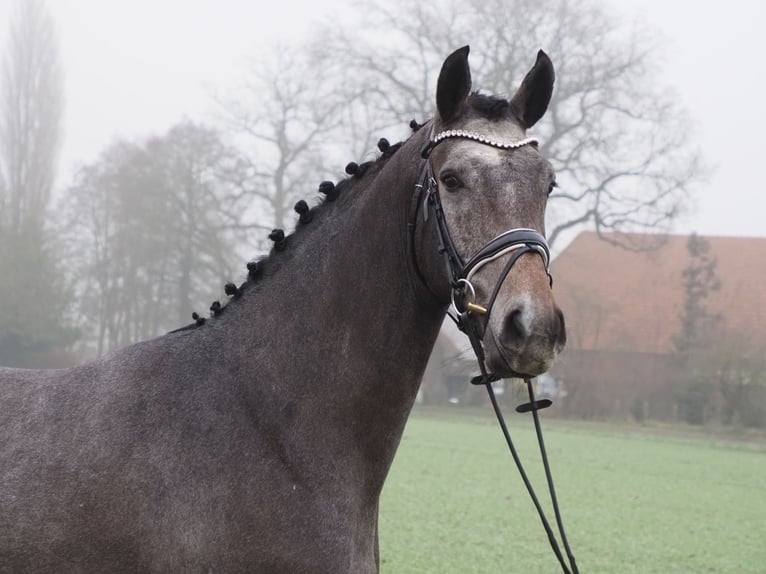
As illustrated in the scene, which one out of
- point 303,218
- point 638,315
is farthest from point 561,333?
point 638,315

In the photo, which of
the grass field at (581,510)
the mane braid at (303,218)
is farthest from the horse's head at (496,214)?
the grass field at (581,510)

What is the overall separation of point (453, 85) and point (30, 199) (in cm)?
4731

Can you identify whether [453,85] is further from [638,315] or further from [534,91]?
[638,315]

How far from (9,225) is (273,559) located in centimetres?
4367

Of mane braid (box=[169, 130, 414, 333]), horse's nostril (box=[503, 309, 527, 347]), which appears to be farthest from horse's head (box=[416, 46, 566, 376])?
mane braid (box=[169, 130, 414, 333])

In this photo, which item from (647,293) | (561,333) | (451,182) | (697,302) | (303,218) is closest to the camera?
(561,333)

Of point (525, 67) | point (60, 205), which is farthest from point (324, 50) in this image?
point (60, 205)

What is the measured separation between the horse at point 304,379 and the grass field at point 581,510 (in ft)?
23.8

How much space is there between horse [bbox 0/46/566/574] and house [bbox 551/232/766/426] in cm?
3765

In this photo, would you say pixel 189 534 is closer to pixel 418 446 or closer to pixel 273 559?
pixel 273 559

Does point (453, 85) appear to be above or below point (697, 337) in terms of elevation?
below

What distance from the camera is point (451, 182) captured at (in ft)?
11.5

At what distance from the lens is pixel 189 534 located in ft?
10.8

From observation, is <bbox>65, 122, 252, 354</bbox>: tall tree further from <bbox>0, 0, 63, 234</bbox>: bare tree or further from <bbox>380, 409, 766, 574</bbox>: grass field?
<bbox>380, 409, 766, 574</bbox>: grass field
